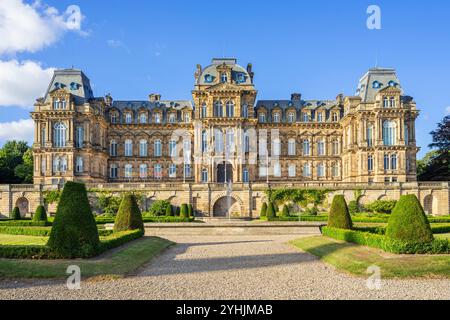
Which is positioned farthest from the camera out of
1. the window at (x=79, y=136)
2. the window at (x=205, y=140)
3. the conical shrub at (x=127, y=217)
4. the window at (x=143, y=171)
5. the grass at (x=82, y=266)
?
the window at (x=143, y=171)

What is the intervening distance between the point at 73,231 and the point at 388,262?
11536 millimetres

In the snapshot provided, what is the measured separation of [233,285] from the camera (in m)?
14.2

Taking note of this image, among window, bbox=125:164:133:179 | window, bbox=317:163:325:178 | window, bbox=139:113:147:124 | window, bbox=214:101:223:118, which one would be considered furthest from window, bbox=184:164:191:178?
window, bbox=317:163:325:178

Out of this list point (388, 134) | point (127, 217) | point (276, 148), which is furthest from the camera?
point (276, 148)

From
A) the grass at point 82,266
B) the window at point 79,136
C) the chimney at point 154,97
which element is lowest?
the grass at point 82,266

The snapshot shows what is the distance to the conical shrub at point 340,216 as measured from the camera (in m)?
27.6

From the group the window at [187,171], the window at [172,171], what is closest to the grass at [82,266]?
the window at [187,171]

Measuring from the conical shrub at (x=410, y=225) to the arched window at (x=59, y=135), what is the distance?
49437mm

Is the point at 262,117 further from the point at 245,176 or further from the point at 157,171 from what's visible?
the point at 157,171

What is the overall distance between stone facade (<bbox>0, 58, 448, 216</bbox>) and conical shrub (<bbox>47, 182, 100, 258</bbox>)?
3576cm

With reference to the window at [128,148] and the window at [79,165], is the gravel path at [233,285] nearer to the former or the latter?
the window at [79,165]

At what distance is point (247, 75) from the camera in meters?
62.6

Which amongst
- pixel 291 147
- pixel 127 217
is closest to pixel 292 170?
pixel 291 147

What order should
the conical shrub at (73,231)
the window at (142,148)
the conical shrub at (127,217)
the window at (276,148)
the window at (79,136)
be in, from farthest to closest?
the window at (142,148) < the window at (276,148) < the window at (79,136) < the conical shrub at (127,217) < the conical shrub at (73,231)
